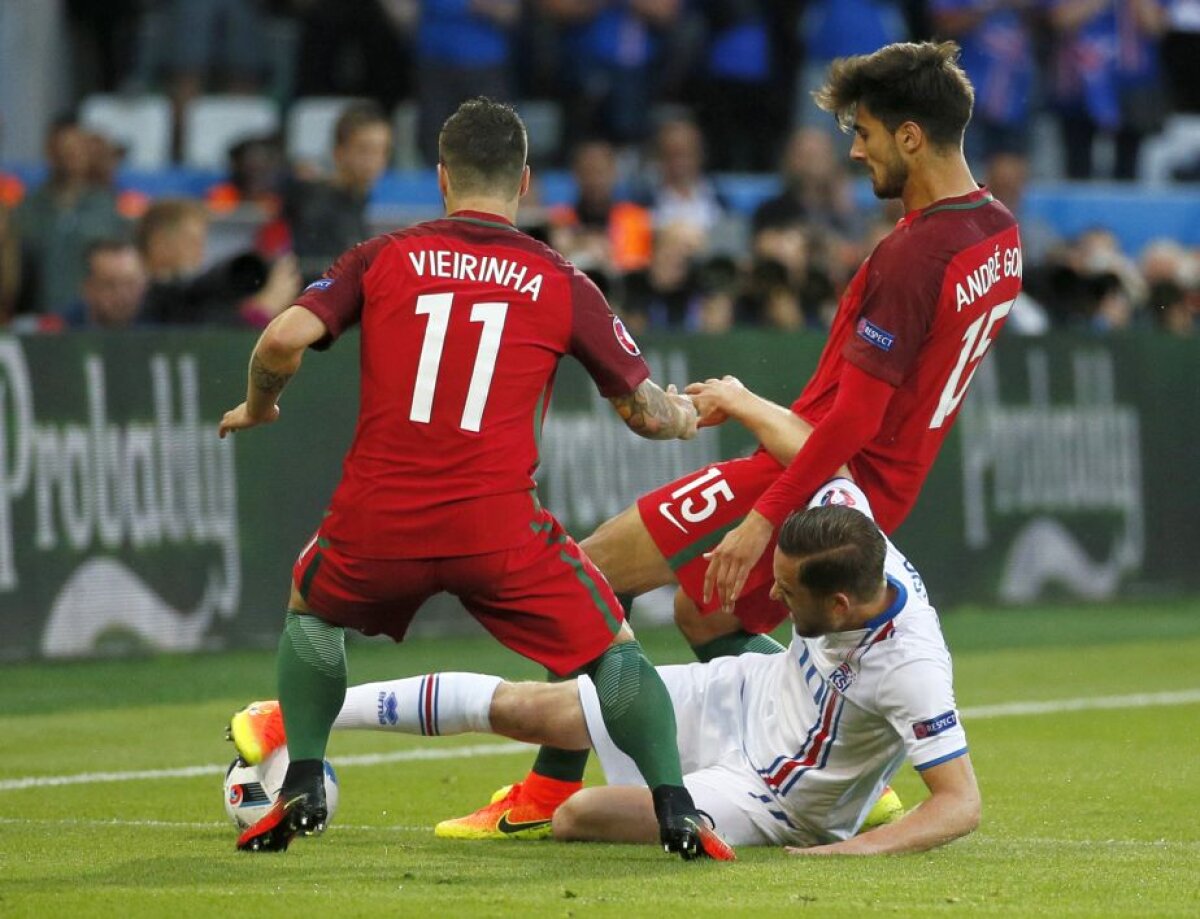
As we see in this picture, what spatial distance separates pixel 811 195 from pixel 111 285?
6387mm

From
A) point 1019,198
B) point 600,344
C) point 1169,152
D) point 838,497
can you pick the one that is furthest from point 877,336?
point 1169,152

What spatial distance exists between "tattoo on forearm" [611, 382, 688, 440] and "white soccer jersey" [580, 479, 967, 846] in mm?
538

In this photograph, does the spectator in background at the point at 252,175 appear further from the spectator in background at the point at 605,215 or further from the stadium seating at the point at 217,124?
the spectator in background at the point at 605,215

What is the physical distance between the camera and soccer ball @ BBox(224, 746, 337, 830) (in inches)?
277

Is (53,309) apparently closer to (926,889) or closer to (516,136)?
(516,136)

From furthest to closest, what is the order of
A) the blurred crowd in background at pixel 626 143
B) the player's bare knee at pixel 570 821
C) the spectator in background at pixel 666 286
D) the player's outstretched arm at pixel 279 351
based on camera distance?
the spectator in background at pixel 666 286, the blurred crowd in background at pixel 626 143, the player's bare knee at pixel 570 821, the player's outstretched arm at pixel 279 351

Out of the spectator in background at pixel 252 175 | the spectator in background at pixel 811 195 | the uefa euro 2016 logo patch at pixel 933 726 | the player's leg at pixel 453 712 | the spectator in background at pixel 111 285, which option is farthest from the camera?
the spectator in background at pixel 811 195

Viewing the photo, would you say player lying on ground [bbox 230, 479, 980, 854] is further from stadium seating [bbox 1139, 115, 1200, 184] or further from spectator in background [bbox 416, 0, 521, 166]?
stadium seating [bbox 1139, 115, 1200, 184]

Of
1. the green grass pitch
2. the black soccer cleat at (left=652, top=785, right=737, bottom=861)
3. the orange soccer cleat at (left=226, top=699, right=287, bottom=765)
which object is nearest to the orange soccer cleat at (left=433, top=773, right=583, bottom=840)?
the green grass pitch

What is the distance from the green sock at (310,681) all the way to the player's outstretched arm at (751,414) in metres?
1.31

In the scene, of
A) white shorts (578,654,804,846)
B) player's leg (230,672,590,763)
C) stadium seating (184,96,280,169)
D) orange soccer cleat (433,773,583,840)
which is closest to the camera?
white shorts (578,654,804,846)

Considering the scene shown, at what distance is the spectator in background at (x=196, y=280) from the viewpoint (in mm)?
13148

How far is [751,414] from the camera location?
7.16 m

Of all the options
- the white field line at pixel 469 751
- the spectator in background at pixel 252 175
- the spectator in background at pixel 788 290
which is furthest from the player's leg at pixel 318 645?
the spectator in background at pixel 252 175
